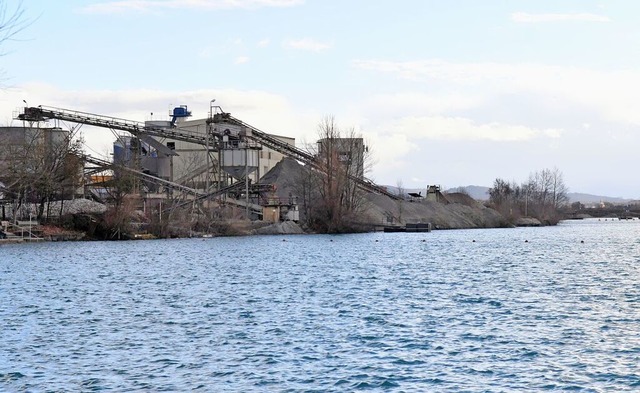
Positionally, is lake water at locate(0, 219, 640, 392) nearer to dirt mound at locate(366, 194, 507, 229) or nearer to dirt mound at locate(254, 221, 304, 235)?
dirt mound at locate(254, 221, 304, 235)

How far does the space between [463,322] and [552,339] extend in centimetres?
371

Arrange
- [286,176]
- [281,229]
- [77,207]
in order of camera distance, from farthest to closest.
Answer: [286,176] < [281,229] < [77,207]

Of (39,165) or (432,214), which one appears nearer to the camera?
(39,165)

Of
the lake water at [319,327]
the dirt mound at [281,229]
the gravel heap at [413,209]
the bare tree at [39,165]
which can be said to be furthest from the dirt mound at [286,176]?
the lake water at [319,327]

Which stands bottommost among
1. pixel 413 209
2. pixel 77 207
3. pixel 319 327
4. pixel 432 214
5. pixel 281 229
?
pixel 319 327

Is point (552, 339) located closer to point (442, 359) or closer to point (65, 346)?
point (442, 359)

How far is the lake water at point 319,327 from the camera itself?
733 inches

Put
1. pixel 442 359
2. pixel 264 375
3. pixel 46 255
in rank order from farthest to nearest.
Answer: pixel 46 255 < pixel 442 359 < pixel 264 375

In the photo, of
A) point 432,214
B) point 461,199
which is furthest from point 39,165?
point 461,199

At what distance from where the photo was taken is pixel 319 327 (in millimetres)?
25359

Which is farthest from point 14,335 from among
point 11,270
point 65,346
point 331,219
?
point 331,219

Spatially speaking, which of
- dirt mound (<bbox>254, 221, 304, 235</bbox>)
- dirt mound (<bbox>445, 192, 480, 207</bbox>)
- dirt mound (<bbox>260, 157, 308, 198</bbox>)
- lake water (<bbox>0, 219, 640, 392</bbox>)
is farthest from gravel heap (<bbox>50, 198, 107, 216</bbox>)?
dirt mound (<bbox>445, 192, 480, 207</bbox>)

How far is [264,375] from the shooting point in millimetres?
18953

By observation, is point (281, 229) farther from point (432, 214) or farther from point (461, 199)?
point (461, 199)
